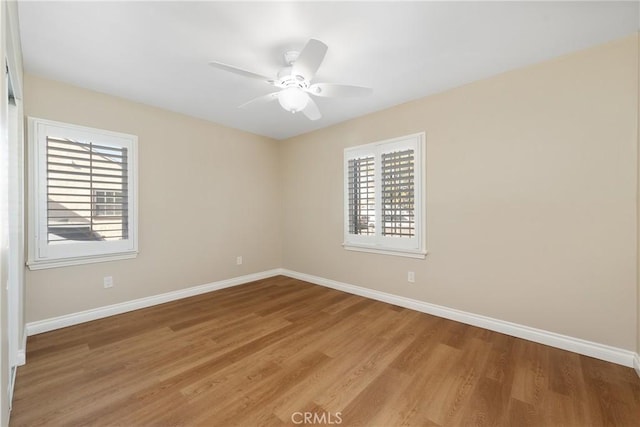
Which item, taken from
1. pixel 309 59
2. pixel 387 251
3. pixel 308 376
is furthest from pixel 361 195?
pixel 308 376

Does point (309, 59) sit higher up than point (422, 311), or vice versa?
point (309, 59)

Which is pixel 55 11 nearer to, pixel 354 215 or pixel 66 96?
pixel 66 96

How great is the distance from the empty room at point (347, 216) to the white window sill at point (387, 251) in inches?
1.0

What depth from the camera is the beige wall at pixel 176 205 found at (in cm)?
268

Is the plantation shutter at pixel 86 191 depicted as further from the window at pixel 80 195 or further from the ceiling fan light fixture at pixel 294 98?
the ceiling fan light fixture at pixel 294 98

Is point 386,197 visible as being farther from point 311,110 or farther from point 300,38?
point 300,38

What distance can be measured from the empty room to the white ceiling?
0.02m

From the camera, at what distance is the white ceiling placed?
175cm

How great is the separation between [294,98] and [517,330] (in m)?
2.90

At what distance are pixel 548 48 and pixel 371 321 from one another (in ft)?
9.42

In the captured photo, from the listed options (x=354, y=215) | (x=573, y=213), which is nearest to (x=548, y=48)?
(x=573, y=213)

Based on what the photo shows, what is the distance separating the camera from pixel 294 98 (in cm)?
224

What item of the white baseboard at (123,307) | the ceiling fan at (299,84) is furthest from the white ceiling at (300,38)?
the white baseboard at (123,307)

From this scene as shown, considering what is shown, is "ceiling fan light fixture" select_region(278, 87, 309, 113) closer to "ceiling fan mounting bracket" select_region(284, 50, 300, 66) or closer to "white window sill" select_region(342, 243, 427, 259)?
"ceiling fan mounting bracket" select_region(284, 50, 300, 66)
